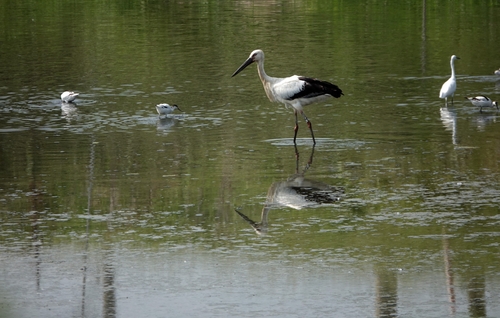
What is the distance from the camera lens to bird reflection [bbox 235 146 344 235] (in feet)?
38.1

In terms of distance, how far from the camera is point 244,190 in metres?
12.6

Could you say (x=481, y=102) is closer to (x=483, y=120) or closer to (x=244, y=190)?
(x=483, y=120)

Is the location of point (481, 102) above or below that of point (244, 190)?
above

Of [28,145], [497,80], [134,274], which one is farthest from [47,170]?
[497,80]

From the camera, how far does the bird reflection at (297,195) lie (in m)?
11.6

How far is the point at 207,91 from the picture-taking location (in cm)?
2198

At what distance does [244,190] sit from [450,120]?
20.9ft

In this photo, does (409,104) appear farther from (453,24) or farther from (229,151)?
(453,24)

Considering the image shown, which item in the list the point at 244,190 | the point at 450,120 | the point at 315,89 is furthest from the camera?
the point at 450,120

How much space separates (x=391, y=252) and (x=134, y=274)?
93.7 inches

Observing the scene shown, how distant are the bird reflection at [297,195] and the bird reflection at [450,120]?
3.59 metres

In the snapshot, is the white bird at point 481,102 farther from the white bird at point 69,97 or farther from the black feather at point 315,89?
the white bird at point 69,97

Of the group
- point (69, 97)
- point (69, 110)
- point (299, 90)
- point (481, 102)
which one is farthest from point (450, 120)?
point (69, 97)

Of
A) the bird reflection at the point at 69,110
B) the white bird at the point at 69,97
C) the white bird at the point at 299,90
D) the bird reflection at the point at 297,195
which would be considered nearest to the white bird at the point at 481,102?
the white bird at the point at 299,90
